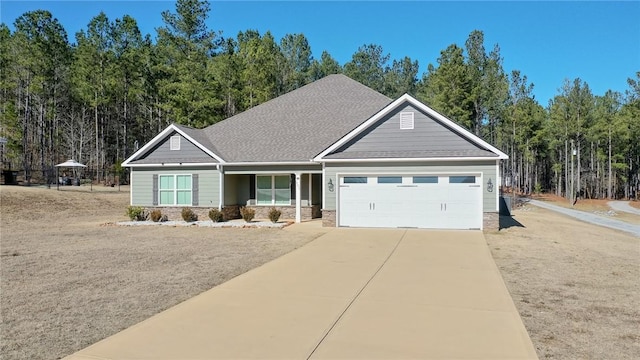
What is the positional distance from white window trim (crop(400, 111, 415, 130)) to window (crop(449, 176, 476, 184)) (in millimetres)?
2754

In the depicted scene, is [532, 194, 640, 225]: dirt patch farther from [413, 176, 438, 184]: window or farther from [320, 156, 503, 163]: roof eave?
[413, 176, 438, 184]: window

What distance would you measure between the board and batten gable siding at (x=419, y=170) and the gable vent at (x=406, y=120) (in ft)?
5.35

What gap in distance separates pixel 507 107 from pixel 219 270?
152 feet

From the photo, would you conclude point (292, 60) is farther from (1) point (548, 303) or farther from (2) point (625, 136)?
(1) point (548, 303)

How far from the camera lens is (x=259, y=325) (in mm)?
5414

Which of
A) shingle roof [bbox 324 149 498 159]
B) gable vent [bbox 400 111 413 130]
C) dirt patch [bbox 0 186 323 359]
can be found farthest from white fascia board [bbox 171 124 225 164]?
gable vent [bbox 400 111 413 130]

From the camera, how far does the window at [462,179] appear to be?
16562mm

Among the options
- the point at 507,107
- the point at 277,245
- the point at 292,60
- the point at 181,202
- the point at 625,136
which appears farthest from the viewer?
the point at 292,60

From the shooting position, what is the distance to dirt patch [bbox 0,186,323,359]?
17.3 feet

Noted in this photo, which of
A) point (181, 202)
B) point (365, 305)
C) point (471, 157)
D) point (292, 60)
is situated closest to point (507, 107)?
point (292, 60)

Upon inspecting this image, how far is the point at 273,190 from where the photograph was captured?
70.2 ft

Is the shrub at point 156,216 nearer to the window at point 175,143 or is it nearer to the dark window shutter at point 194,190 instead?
the dark window shutter at point 194,190

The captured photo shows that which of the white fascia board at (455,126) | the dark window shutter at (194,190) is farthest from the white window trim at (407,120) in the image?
the dark window shutter at (194,190)

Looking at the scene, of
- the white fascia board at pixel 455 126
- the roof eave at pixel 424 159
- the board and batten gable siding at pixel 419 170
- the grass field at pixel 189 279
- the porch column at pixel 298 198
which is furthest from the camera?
the porch column at pixel 298 198
